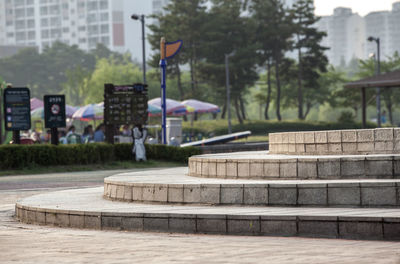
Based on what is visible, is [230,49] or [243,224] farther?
[230,49]

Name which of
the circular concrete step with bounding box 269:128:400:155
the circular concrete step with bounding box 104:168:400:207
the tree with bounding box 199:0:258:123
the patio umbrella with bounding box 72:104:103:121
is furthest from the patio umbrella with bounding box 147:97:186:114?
the circular concrete step with bounding box 104:168:400:207

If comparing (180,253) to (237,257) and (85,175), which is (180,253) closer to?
(237,257)

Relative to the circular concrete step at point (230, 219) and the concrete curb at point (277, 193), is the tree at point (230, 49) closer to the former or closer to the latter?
the concrete curb at point (277, 193)

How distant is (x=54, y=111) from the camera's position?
25.3m

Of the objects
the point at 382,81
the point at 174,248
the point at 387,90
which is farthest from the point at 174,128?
the point at 387,90

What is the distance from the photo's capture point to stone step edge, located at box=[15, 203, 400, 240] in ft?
26.2

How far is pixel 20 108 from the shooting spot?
2461 cm

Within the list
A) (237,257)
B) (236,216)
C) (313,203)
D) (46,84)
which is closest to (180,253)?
(237,257)

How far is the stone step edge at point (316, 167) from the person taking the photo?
9.90m

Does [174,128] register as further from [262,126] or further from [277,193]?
[262,126]

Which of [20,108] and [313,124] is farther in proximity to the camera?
[313,124]

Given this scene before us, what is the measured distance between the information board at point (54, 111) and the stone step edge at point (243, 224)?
15.3 m

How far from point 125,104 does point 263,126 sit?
34.2m

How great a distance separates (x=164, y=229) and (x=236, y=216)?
94 cm
